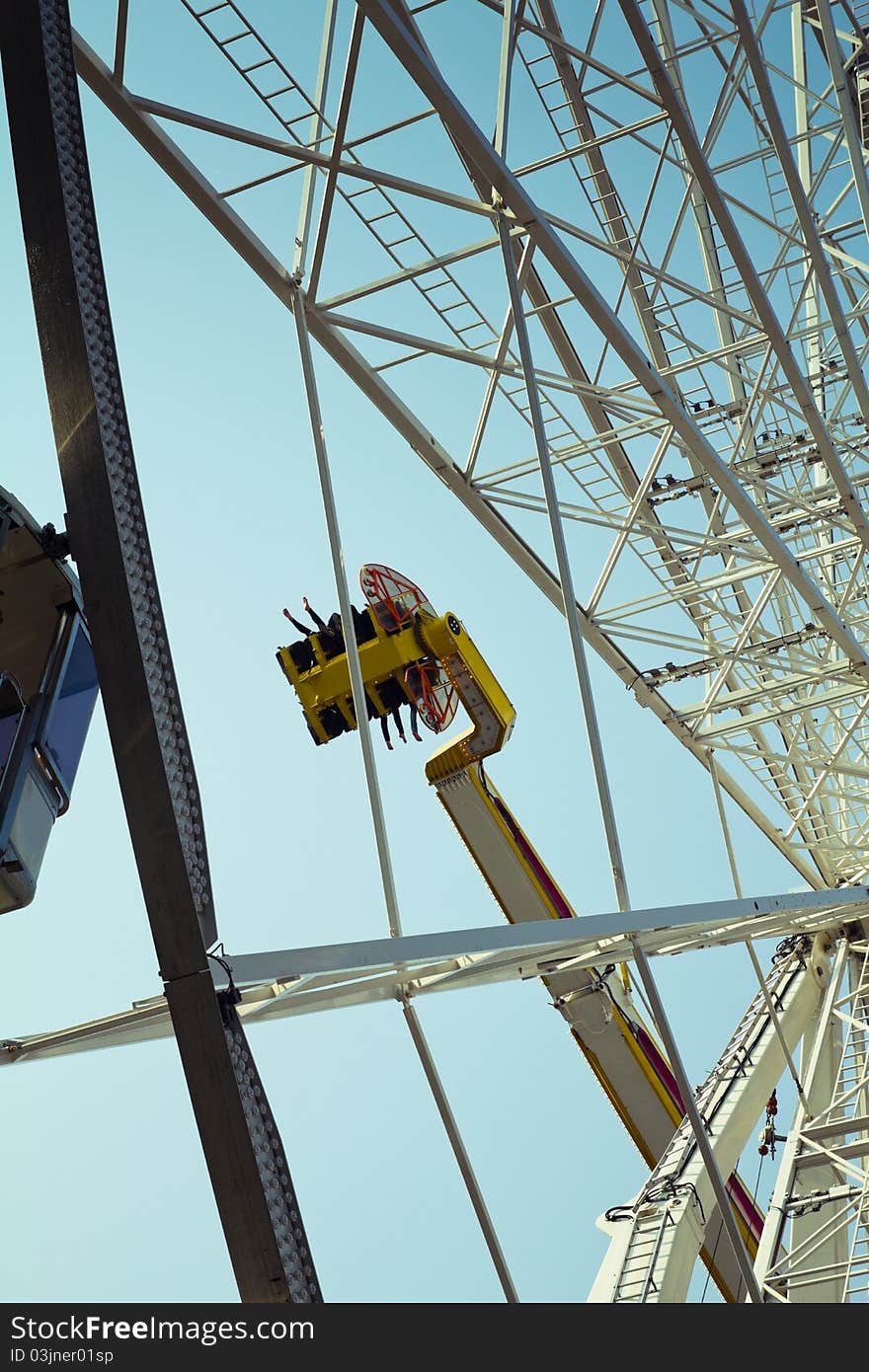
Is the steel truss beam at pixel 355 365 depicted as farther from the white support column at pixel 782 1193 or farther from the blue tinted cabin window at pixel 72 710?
the blue tinted cabin window at pixel 72 710

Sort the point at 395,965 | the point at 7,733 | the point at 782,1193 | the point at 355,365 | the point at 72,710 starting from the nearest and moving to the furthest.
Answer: the point at 7,733
the point at 72,710
the point at 395,965
the point at 355,365
the point at 782,1193

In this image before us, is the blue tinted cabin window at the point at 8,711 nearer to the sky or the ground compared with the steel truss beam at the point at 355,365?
nearer to the ground

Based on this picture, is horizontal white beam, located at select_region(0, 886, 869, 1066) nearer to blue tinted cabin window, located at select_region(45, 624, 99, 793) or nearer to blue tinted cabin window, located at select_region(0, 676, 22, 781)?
blue tinted cabin window, located at select_region(45, 624, 99, 793)

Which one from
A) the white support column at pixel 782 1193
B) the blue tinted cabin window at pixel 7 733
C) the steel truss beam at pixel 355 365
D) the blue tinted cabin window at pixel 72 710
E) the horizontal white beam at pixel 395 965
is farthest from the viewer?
the white support column at pixel 782 1193

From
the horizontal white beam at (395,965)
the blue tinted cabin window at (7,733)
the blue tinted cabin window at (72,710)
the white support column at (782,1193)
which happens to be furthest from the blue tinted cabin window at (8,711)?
the white support column at (782,1193)

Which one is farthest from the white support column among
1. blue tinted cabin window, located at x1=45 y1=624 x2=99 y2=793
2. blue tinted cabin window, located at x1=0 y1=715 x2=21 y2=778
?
blue tinted cabin window, located at x1=0 y1=715 x2=21 y2=778

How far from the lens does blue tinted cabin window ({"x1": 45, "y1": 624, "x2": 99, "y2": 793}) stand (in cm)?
740

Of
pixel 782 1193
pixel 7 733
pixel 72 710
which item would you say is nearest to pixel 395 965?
pixel 72 710

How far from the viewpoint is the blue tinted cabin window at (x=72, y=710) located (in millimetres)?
7402

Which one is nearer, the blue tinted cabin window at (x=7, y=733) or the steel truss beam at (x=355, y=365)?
the blue tinted cabin window at (x=7, y=733)

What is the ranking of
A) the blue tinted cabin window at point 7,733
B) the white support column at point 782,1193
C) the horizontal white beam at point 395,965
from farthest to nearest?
1. the white support column at point 782,1193
2. the horizontal white beam at point 395,965
3. the blue tinted cabin window at point 7,733

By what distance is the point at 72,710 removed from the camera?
7574 millimetres

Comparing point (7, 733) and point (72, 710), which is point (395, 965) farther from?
point (7, 733)
